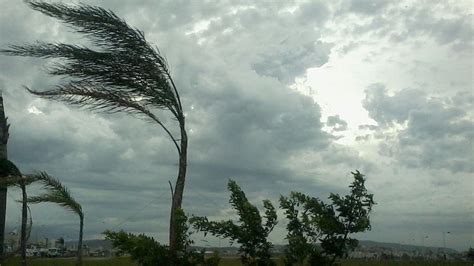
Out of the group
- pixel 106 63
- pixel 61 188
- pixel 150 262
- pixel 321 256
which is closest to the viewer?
pixel 150 262

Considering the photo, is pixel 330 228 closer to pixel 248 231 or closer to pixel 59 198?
pixel 248 231

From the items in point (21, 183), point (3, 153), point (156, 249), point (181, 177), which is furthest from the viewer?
point (3, 153)

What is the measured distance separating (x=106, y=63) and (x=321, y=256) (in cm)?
408

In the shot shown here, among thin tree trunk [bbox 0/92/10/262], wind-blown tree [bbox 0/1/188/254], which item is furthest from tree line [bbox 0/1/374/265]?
thin tree trunk [bbox 0/92/10/262]

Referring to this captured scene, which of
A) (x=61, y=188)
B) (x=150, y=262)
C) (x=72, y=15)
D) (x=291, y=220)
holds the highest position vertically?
(x=72, y=15)

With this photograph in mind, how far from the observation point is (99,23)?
26.6 feet

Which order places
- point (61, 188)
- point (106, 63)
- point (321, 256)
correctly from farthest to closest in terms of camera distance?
point (61, 188)
point (106, 63)
point (321, 256)

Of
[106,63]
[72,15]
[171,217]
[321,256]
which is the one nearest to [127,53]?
[106,63]

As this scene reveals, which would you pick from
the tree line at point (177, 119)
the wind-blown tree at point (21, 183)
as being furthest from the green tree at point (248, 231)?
the wind-blown tree at point (21, 183)

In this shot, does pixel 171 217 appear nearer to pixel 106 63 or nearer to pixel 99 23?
pixel 106 63

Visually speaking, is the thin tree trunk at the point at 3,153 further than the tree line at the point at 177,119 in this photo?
Yes

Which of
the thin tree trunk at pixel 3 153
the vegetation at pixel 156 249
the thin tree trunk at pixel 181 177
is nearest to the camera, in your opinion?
the vegetation at pixel 156 249

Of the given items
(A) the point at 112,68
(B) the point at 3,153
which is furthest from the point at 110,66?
(B) the point at 3,153

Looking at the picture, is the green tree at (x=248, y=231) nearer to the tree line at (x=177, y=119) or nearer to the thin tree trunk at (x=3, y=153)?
the tree line at (x=177, y=119)
